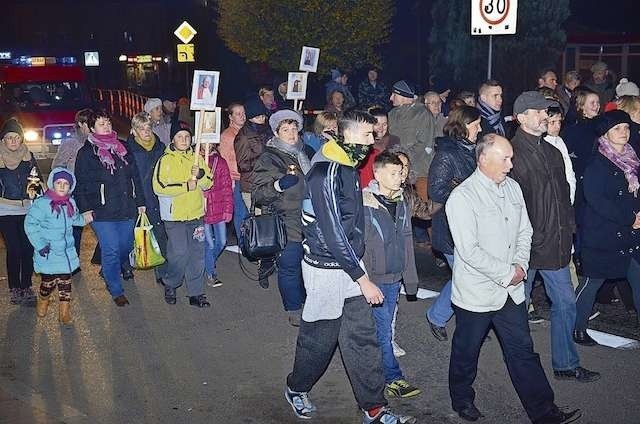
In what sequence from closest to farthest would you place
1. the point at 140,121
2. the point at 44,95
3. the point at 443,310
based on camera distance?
the point at 443,310 → the point at 140,121 → the point at 44,95

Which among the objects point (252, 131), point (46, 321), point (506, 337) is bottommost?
point (46, 321)

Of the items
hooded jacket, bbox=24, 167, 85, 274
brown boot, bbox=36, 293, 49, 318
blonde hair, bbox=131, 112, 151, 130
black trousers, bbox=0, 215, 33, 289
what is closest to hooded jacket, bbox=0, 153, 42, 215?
black trousers, bbox=0, 215, 33, 289

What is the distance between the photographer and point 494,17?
12023 millimetres

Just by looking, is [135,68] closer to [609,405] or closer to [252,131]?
[252,131]

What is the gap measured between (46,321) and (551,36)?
867 inches

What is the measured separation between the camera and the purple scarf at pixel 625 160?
290 inches

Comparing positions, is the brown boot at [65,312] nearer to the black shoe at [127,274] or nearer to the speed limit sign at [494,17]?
the black shoe at [127,274]

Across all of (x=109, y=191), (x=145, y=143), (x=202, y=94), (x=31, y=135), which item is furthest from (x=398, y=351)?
(x=31, y=135)

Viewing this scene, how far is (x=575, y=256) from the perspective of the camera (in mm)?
9852

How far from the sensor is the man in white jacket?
5891 millimetres

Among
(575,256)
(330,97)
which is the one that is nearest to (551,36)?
(330,97)

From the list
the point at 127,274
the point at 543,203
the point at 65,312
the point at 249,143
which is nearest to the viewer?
the point at 543,203

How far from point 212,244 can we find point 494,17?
196 inches

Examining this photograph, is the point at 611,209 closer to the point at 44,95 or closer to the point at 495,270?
the point at 495,270
